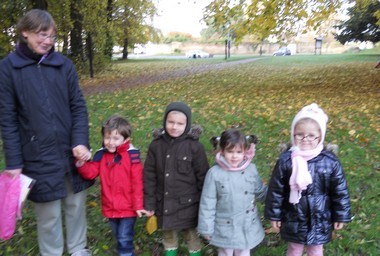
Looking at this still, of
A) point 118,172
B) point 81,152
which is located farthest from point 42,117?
A: point 118,172

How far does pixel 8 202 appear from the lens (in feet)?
9.36

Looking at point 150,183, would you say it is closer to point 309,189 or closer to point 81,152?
point 81,152

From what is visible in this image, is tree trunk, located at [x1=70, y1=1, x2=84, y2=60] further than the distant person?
Yes

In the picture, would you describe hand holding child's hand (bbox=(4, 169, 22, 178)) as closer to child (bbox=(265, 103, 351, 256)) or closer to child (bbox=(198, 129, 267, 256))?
child (bbox=(198, 129, 267, 256))

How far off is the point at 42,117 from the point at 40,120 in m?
0.03

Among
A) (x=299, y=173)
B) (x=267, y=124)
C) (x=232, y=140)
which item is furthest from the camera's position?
(x=267, y=124)

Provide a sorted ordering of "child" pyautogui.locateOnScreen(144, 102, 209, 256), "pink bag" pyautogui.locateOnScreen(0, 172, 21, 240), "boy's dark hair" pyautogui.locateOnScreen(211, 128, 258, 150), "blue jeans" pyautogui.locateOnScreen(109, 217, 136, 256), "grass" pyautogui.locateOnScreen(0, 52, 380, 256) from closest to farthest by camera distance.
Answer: "pink bag" pyautogui.locateOnScreen(0, 172, 21, 240) < "boy's dark hair" pyautogui.locateOnScreen(211, 128, 258, 150) < "child" pyautogui.locateOnScreen(144, 102, 209, 256) < "blue jeans" pyautogui.locateOnScreen(109, 217, 136, 256) < "grass" pyautogui.locateOnScreen(0, 52, 380, 256)

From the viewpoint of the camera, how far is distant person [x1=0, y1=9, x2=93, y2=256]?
2.77 m

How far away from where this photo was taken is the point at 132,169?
3.19m

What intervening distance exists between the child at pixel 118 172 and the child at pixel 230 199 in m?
0.58

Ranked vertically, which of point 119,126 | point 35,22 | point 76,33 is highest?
point 76,33

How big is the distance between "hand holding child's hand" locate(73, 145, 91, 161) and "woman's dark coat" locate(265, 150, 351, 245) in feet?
4.73

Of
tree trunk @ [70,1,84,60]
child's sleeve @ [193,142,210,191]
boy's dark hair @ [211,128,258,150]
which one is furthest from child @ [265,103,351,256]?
tree trunk @ [70,1,84,60]

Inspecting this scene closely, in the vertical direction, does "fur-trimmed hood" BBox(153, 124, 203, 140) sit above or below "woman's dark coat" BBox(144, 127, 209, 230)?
above
